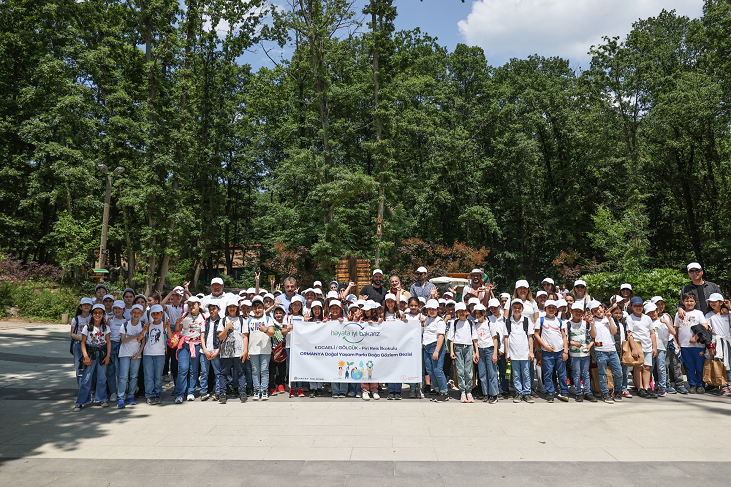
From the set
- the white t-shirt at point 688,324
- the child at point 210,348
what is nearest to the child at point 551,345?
the white t-shirt at point 688,324

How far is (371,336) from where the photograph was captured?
871 cm

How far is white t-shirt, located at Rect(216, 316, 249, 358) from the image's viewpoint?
8.27m

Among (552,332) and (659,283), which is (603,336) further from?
(659,283)

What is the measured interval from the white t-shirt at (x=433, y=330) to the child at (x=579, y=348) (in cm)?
223

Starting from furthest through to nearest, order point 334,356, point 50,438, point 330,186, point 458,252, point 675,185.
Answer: point 675,185
point 458,252
point 330,186
point 334,356
point 50,438

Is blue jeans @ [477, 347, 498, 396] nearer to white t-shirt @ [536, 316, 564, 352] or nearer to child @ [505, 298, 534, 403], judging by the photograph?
child @ [505, 298, 534, 403]

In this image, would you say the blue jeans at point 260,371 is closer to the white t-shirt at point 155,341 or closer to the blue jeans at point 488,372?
the white t-shirt at point 155,341

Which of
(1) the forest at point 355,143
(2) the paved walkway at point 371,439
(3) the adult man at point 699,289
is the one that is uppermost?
(1) the forest at point 355,143

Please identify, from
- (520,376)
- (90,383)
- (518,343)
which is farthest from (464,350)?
(90,383)

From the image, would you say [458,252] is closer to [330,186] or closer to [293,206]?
[330,186]

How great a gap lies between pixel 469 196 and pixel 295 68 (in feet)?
51.5

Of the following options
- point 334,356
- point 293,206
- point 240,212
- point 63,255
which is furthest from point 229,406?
point 240,212

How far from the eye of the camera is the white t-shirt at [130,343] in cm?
791

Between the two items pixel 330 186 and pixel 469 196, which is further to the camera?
pixel 469 196
